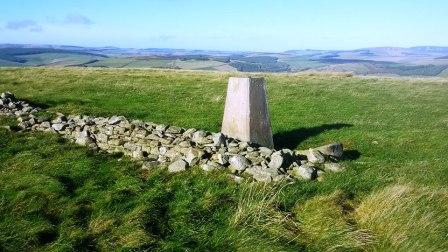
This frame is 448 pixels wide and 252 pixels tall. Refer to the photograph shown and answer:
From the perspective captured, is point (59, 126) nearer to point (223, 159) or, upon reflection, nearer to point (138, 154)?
point (138, 154)

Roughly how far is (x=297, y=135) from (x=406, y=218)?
10.3m

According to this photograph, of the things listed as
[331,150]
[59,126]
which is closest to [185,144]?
[331,150]

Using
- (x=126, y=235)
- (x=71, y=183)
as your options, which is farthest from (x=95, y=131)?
(x=126, y=235)

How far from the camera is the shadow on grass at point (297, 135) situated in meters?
16.4

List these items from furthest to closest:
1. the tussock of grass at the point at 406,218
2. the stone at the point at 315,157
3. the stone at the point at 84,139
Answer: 1. the stone at the point at 84,139
2. the stone at the point at 315,157
3. the tussock of grass at the point at 406,218

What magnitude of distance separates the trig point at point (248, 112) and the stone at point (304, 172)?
3685 mm

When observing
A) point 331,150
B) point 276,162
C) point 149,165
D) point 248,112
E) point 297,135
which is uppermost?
point 248,112

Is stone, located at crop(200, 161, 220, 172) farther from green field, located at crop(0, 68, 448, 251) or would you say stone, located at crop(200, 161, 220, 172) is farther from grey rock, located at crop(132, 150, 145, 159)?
grey rock, located at crop(132, 150, 145, 159)

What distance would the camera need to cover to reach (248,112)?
1396 centimetres

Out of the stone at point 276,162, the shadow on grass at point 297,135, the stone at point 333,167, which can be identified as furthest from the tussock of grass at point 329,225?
the shadow on grass at point 297,135

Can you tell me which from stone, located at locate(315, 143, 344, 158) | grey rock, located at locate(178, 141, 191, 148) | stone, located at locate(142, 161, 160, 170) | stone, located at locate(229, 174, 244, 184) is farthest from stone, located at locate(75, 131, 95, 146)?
stone, located at locate(315, 143, 344, 158)

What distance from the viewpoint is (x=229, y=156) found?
442 inches

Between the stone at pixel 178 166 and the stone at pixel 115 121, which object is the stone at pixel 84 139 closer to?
the stone at pixel 115 121

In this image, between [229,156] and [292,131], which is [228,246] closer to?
[229,156]
